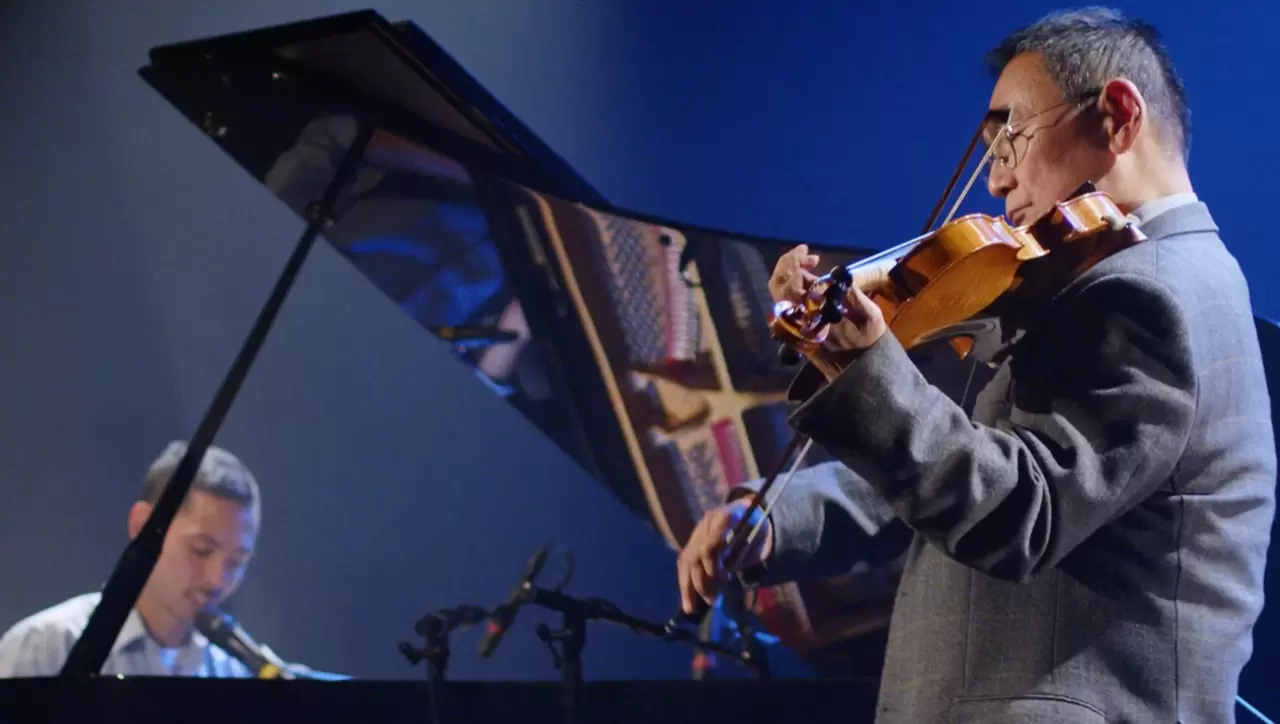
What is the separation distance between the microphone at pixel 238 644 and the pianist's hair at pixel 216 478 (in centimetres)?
30

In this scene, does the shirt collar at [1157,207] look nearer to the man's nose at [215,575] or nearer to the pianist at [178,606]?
the pianist at [178,606]

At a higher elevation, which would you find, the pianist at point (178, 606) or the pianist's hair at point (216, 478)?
the pianist's hair at point (216, 478)

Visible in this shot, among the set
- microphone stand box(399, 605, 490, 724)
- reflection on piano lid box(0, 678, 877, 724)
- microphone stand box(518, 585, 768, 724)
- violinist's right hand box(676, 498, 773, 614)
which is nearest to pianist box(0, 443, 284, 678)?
reflection on piano lid box(0, 678, 877, 724)

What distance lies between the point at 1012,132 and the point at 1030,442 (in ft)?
1.35

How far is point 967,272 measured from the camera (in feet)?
3.41

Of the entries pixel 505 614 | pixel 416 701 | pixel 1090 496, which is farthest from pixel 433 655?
pixel 1090 496

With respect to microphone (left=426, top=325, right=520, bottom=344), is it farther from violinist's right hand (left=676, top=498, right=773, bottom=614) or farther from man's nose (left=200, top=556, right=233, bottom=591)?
violinist's right hand (left=676, top=498, right=773, bottom=614)

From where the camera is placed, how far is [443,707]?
212 centimetres

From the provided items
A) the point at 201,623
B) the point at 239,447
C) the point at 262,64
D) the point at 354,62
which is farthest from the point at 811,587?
the point at 239,447

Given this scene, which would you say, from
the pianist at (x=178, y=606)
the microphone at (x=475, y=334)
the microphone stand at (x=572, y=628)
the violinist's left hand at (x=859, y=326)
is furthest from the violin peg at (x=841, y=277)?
the pianist at (x=178, y=606)

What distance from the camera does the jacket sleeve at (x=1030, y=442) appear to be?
940 millimetres

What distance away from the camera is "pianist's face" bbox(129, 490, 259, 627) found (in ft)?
9.48

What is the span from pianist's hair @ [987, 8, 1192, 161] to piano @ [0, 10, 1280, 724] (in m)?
0.66

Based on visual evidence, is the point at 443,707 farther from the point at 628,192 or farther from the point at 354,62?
the point at 628,192
